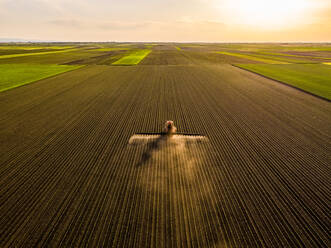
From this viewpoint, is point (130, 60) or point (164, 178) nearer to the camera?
point (164, 178)

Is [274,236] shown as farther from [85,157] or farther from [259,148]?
[85,157]

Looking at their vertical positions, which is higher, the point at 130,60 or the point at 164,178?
the point at 130,60

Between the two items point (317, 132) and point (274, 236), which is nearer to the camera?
point (274, 236)

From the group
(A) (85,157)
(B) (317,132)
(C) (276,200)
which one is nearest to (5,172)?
(A) (85,157)

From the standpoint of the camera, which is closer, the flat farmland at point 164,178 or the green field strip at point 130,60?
the flat farmland at point 164,178

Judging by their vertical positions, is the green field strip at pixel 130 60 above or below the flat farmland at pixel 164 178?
above

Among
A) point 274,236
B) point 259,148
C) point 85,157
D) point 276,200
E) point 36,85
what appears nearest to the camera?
point 274,236

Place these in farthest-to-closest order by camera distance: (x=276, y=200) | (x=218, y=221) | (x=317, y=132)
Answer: (x=317, y=132) → (x=276, y=200) → (x=218, y=221)

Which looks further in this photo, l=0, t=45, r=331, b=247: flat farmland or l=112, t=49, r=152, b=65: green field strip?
l=112, t=49, r=152, b=65: green field strip
